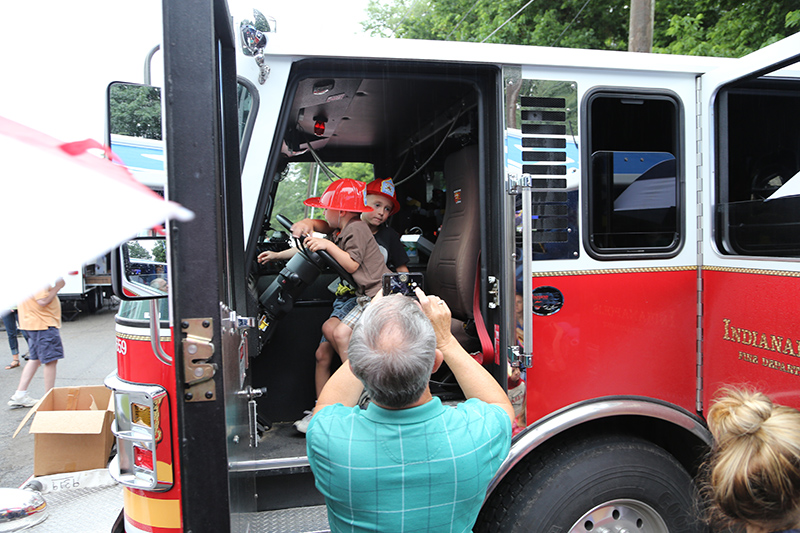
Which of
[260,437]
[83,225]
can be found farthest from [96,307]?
[83,225]

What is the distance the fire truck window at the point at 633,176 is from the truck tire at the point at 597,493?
0.86m

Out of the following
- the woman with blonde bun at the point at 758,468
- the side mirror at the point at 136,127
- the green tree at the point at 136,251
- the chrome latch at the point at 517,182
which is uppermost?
the side mirror at the point at 136,127

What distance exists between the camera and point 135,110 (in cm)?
140

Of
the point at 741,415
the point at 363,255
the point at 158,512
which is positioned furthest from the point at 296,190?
the point at 741,415

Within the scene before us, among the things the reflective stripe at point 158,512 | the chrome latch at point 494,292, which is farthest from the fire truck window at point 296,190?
the reflective stripe at point 158,512

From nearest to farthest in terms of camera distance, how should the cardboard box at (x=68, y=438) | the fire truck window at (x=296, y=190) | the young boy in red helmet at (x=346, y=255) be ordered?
the young boy in red helmet at (x=346, y=255) < the cardboard box at (x=68, y=438) < the fire truck window at (x=296, y=190)

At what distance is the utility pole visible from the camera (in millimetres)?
6781

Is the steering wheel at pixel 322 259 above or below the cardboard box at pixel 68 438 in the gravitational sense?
above

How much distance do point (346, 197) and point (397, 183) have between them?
111 centimetres

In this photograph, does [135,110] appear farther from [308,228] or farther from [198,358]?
[308,228]

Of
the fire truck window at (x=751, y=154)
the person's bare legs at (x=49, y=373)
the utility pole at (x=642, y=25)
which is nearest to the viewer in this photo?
the fire truck window at (x=751, y=154)

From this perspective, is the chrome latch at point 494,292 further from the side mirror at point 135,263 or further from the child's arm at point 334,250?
the side mirror at point 135,263

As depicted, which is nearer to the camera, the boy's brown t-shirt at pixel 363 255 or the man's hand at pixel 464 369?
the man's hand at pixel 464 369

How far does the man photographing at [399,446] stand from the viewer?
129cm
